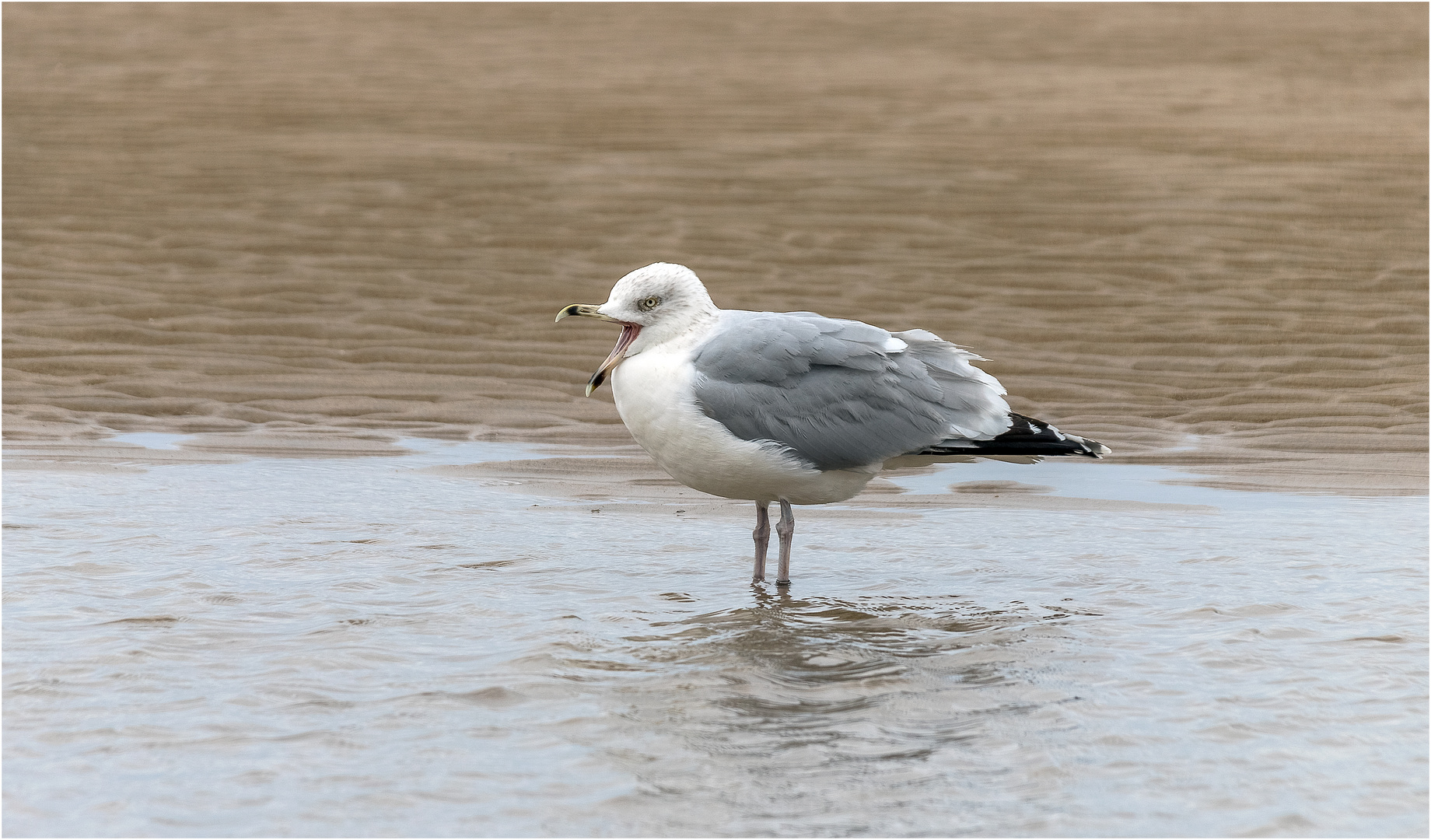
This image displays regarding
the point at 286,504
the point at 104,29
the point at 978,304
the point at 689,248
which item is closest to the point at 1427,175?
the point at 978,304

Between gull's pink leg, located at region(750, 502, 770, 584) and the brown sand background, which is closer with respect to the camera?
gull's pink leg, located at region(750, 502, 770, 584)

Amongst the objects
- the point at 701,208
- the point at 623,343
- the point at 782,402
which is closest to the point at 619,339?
the point at 623,343

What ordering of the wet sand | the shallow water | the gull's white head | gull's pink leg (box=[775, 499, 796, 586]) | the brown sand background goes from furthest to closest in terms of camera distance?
the brown sand background, gull's pink leg (box=[775, 499, 796, 586]), the gull's white head, the wet sand, the shallow water

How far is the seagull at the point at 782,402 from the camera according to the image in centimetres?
583

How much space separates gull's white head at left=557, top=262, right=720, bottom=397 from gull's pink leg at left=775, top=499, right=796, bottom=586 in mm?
809

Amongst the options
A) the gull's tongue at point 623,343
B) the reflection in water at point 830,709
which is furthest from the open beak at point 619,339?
the reflection in water at point 830,709

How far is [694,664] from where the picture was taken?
5.05 meters

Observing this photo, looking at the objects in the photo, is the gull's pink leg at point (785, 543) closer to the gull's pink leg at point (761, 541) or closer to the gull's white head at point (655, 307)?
the gull's pink leg at point (761, 541)

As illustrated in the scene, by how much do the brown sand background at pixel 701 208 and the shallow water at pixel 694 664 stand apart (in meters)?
1.74

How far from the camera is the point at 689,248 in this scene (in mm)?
11883

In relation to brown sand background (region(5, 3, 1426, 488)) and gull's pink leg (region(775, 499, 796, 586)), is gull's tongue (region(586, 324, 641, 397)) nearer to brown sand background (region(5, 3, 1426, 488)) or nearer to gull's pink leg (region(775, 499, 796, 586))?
gull's pink leg (region(775, 499, 796, 586))

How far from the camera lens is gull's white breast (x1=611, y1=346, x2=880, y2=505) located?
579 cm

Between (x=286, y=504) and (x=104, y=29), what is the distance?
11971 mm

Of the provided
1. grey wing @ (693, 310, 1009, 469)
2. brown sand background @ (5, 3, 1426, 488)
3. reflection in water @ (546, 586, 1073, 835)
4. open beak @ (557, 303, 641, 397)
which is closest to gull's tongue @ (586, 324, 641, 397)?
open beak @ (557, 303, 641, 397)
